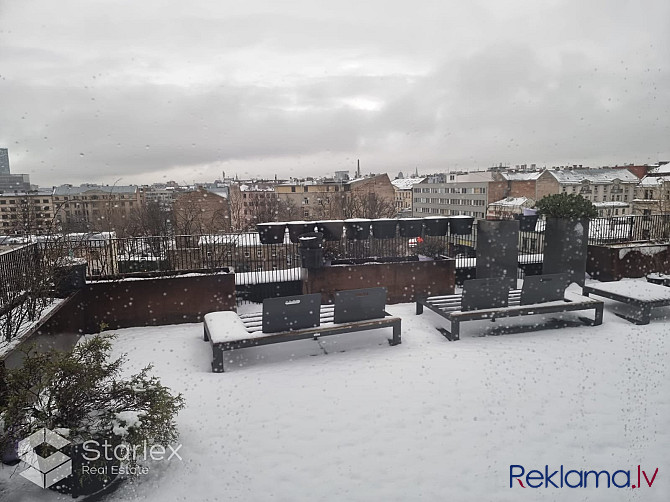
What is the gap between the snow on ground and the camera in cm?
330

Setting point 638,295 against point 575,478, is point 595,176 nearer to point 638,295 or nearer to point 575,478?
point 638,295

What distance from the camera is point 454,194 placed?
290 ft

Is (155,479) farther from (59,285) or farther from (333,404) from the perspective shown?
(59,285)

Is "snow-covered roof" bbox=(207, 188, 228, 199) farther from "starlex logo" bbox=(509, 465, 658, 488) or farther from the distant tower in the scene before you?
"starlex logo" bbox=(509, 465, 658, 488)

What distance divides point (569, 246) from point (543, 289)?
9.38 ft

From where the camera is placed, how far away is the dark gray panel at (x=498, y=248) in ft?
29.8

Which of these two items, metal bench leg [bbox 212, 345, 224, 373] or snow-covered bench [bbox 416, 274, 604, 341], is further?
snow-covered bench [bbox 416, 274, 604, 341]

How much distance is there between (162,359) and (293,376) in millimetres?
2117

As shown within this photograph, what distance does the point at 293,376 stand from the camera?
534 centimetres

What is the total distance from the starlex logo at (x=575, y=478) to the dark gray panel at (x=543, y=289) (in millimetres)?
3772

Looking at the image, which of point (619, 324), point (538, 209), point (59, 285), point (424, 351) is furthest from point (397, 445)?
point (538, 209)

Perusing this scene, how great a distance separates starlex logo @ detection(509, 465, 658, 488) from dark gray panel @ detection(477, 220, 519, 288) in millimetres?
5965

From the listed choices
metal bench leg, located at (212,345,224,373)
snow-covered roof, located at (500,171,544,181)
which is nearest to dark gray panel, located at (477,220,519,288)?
metal bench leg, located at (212,345,224,373)

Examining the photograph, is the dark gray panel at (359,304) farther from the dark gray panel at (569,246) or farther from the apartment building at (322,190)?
the apartment building at (322,190)
